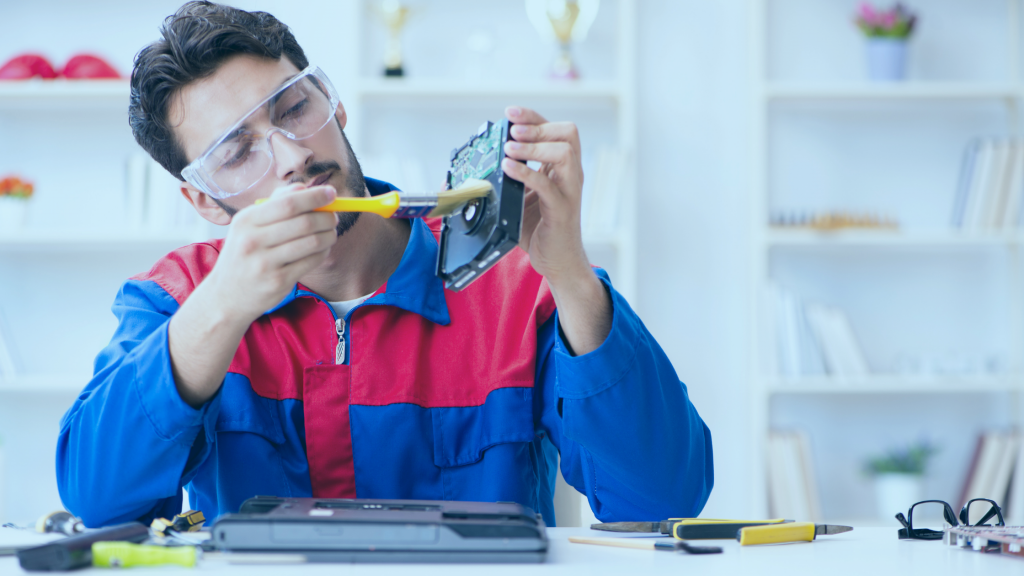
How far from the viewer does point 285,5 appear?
2.84m

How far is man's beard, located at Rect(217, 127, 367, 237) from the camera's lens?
1.20 m

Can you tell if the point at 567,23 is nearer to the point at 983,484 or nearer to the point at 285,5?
the point at 285,5

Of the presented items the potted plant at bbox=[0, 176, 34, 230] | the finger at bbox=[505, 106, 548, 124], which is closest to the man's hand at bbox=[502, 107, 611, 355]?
the finger at bbox=[505, 106, 548, 124]

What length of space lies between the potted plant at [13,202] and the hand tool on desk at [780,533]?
8.57 ft

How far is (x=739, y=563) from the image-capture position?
26.7 inches

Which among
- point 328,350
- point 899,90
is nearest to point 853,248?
point 899,90

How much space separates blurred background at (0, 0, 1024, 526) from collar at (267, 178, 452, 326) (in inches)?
58.4

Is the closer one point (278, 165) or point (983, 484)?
point (278, 165)

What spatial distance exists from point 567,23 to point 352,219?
5.43 feet

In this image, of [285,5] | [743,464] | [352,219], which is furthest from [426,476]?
[285,5]

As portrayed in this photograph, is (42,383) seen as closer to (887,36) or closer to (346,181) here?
(346,181)

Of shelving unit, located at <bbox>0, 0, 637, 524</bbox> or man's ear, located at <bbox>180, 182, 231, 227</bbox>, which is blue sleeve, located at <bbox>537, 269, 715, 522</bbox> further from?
shelving unit, located at <bbox>0, 0, 637, 524</bbox>

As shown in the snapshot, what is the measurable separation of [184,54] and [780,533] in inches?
41.4

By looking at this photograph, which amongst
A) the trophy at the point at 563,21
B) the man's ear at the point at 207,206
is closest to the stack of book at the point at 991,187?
the trophy at the point at 563,21
